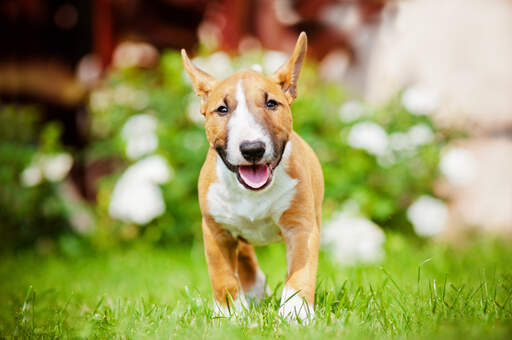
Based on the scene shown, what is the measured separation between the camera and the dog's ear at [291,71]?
235 centimetres

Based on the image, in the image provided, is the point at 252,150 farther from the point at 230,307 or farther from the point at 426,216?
the point at 426,216

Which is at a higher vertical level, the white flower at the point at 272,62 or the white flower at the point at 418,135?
the white flower at the point at 272,62

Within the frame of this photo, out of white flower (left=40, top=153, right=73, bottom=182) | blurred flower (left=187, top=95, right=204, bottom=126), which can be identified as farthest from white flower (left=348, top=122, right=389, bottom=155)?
white flower (left=40, top=153, right=73, bottom=182)

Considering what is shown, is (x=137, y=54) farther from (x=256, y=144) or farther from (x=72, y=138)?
(x=256, y=144)

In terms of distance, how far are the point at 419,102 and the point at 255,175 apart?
329 cm

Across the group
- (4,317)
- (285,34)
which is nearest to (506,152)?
(285,34)

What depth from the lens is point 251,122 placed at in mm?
2111

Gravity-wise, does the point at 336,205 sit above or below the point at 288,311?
below

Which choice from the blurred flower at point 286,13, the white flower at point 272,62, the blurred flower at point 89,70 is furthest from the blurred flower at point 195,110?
the blurred flower at point 89,70

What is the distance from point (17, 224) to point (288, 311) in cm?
422

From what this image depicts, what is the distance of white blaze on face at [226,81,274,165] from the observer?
2066 millimetres

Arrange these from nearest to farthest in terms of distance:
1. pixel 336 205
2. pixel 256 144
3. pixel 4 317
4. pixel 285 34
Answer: pixel 256 144
pixel 4 317
pixel 336 205
pixel 285 34

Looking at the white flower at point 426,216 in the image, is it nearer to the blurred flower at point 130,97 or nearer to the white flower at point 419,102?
the white flower at point 419,102

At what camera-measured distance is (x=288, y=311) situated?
2127mm
